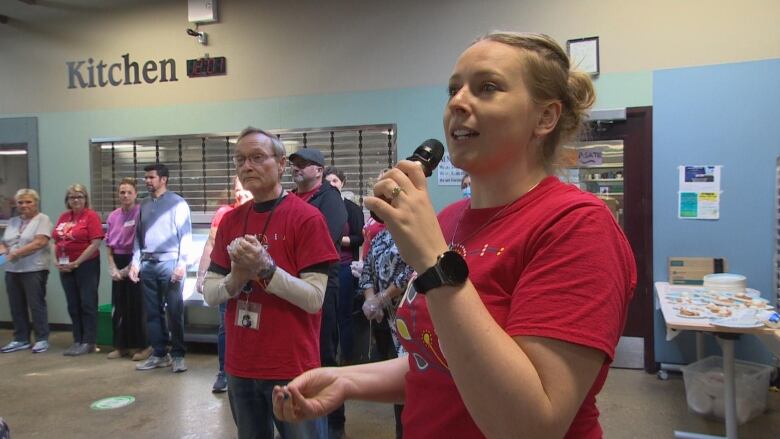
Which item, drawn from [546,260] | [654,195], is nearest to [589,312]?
[546,260]

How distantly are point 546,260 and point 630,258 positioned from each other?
0.47 feet

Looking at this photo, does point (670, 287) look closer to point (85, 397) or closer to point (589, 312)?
point (589, 312)

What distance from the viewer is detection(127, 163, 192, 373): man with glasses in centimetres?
453

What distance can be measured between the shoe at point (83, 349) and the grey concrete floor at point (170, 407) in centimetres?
32

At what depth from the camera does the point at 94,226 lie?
509 centimetres

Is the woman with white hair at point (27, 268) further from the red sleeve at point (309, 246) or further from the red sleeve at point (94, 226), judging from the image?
the red sleeve at point (309, 246)

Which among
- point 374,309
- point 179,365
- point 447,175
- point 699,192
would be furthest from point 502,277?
point 179,365

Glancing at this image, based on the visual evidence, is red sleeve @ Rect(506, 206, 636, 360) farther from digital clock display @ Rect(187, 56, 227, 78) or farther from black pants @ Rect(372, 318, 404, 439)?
digital clock display @ Rect(187, 56, 227, 78)

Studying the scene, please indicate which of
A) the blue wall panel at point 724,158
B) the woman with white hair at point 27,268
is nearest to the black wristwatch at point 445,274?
the blue wall panel at point 724,158

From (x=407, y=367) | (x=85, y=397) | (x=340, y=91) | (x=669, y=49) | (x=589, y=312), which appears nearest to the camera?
(x=589, y=312)

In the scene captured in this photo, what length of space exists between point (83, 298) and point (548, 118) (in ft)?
17.7

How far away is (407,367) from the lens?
110 centimetres

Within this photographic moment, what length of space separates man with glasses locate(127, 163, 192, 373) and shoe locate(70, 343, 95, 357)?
0.89 metres

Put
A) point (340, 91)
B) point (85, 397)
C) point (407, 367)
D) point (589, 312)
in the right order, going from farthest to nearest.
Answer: point (340, 91), point (85, 397), point (407, 367), point (589, 312)
